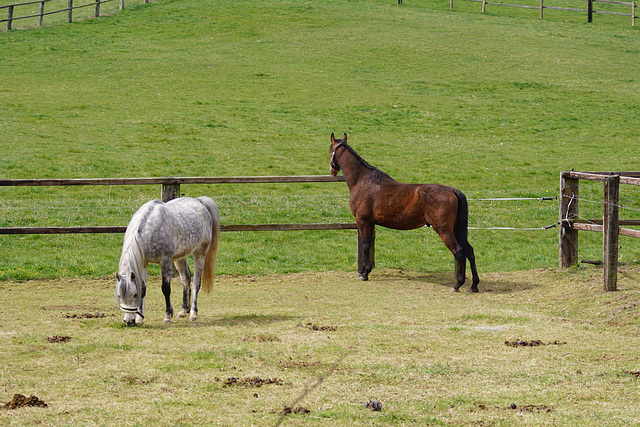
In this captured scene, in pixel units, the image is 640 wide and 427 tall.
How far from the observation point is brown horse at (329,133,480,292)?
36.0ft

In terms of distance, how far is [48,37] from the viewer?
1503 inches

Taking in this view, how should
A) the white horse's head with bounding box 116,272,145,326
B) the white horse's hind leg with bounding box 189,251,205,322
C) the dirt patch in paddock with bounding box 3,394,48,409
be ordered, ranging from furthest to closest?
1. the white horse's hind leg with bounding box 189,251,205,322
2. the white horse's head with bounding box 116,272,145,326
3. the dirt patch in paddock with bounding box 3,394,48,409

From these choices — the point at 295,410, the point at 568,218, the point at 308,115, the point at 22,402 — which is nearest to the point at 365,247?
the point at 568,218

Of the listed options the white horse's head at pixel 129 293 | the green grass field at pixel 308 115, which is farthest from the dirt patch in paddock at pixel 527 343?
the green grass field at pixel 308 115

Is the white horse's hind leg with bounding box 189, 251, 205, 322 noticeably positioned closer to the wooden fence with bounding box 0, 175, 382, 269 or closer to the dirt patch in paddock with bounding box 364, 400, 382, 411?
the wooden fence with bounding box 0, 175, 382, 269

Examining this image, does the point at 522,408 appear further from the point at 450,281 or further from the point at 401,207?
the point at 450,281

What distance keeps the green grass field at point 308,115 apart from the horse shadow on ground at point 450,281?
95 centimetres

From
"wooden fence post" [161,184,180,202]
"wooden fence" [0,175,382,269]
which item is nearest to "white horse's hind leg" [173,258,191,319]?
"wooden fence" [0,175,382,269]

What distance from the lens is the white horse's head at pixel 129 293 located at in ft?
25.1

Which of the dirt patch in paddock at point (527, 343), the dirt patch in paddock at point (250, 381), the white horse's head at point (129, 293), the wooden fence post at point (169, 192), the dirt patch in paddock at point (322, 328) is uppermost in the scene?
the wooden fence post at point (169, 192)

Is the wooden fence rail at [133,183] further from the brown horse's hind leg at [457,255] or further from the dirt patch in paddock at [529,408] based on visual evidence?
the dirt patch in paddock at [529,408]

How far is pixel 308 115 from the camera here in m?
27.4

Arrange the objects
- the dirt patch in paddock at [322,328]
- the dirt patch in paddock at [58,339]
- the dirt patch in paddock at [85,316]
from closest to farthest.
Result: the dirt patch in paddock at [58,339] < the dirt patch in paddock at [322,328] < the dirt patch in paddock at [85,316]

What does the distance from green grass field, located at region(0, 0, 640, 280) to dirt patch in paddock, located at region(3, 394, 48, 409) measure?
22.4 feet
